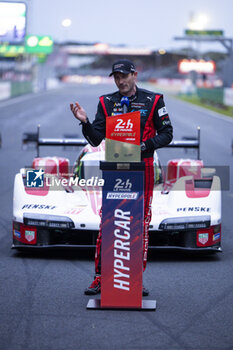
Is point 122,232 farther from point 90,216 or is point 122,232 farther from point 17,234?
point 17,234

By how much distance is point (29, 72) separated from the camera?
88500mm

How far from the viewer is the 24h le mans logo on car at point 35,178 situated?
287 inches

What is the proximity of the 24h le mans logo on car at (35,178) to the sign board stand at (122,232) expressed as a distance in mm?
2416

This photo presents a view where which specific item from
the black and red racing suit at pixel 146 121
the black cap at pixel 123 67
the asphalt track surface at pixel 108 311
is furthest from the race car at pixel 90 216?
the black cap at pixel 123 67

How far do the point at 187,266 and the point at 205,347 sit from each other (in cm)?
234

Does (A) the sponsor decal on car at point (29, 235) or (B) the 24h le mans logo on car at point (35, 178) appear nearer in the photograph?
(A) the sponsor decal on car at point (29, 235)

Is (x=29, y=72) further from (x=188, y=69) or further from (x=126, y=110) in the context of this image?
(x=126, y=110)

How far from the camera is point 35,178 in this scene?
24.2 ft

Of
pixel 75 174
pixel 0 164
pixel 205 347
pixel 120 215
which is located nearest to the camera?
pixel 205 347

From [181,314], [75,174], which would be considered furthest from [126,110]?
[75,174]

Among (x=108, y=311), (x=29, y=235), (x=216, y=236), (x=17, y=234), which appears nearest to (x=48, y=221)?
(x=29, y=235)

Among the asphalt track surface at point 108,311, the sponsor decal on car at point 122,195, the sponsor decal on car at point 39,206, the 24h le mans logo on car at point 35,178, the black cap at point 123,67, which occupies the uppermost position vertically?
the black cap at point 123,67

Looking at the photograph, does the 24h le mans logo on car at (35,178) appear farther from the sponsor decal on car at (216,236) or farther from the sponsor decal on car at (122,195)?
the sponsor decal on car at (122,195)

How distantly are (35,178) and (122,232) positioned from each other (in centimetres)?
257
